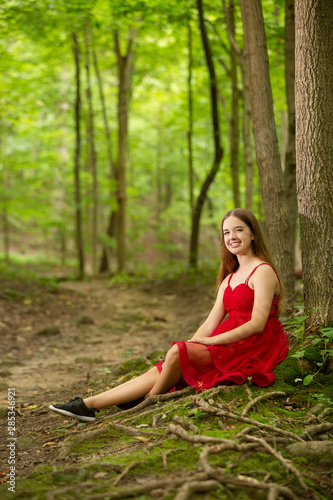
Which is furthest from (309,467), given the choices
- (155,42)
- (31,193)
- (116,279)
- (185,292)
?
(31,193)

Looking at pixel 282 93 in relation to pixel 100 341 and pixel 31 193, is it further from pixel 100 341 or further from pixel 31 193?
pixel 31 193

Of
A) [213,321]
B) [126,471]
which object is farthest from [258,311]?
[126,471]

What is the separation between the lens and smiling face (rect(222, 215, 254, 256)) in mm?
3729

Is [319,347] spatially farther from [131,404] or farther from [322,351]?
[131,404]

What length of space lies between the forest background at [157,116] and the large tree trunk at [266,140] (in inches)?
0.5

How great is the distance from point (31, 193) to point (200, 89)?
8154mm

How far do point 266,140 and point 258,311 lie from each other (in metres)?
2.22

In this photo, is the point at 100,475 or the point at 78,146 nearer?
the point at 100,475

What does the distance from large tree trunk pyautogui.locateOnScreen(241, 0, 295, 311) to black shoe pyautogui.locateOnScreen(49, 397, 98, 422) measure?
2666mm

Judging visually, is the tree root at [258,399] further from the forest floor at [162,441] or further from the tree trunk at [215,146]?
the tree trunk at [215,146]

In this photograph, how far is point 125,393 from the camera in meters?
3.72

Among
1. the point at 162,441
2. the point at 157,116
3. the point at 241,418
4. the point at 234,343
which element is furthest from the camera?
the point at 157,116

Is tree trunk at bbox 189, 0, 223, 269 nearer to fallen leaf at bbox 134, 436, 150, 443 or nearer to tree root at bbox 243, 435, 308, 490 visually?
fallen leaf at bbox 134, 436, 150, 443

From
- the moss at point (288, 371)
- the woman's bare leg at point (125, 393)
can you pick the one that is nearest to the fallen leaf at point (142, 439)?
the woman's bare leg at point (125, 393)
